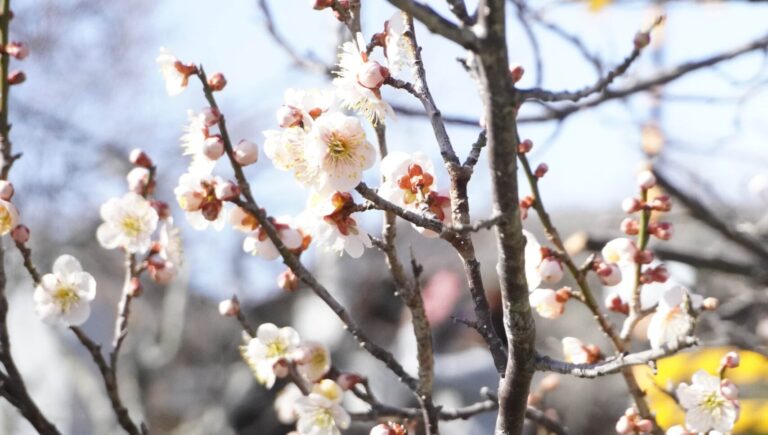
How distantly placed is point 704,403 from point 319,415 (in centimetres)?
52

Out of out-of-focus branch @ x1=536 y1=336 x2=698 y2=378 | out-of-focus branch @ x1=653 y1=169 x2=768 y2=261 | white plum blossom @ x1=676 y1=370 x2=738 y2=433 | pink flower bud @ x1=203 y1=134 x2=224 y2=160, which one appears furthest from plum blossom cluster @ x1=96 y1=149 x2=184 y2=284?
out-of-focus branch @ x1=653 y1=169 x2=768 y2=261

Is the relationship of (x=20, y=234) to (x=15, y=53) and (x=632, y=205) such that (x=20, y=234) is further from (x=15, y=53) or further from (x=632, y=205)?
(x=632, y=205)

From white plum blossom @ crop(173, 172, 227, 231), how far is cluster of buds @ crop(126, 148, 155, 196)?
24 centimetres

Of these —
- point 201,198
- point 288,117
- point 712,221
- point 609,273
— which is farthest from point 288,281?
point 712,221

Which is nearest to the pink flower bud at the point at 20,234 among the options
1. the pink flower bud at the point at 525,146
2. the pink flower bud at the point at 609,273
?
the pink flower bud at the point at 525,146

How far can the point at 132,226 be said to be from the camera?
1.25 meters

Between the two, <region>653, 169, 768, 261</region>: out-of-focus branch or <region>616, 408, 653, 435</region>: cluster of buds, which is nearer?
<region>616, 408, 653, 435</region>: cluster of buds

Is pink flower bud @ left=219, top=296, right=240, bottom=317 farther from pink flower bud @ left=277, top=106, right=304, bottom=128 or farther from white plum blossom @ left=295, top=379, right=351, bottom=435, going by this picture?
pink flower bud @ left=277, top=106, right=304, bottom=128

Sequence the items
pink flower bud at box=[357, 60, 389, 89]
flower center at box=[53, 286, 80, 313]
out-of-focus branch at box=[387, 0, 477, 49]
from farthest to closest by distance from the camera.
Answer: flower center at box=[53, 286, 80, 313] → pink flower bud at box=[357, 60, 389, 89] → out-of-focus branch at box=[387, 0, 477, 49]

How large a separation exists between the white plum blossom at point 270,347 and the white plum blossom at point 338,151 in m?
0.33

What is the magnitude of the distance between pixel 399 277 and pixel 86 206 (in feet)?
22.4

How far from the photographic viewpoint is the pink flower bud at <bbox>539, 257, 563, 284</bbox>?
3.69 ft

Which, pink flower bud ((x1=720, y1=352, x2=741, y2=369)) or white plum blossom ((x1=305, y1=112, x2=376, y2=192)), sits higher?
pink flower bud ((x1=720, y1=352, x2=741, y2=369))

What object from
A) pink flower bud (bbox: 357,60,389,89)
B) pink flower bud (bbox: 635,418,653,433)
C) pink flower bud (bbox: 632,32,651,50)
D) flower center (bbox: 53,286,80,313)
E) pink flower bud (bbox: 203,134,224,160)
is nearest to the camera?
pink flower bud (bbox: 357,60,389,89)
